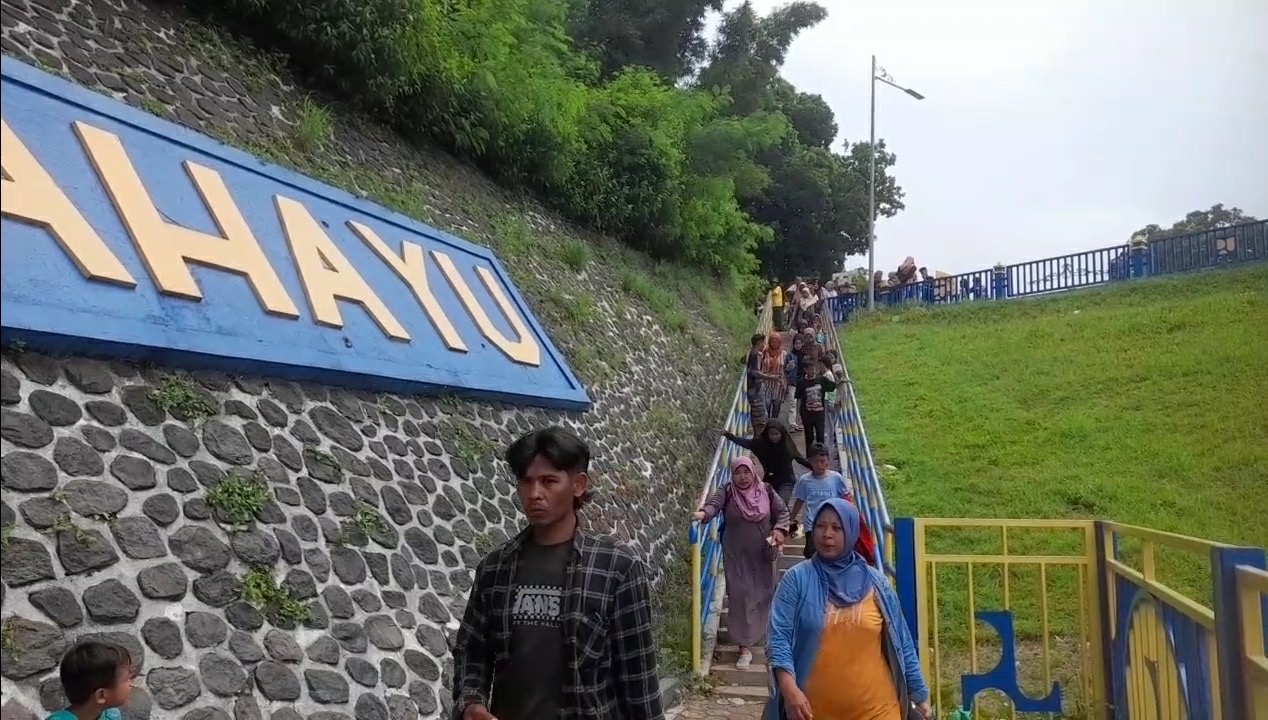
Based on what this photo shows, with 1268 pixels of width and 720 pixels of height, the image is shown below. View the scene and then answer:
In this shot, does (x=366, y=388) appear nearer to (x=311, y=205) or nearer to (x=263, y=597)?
(x=311, y=205)

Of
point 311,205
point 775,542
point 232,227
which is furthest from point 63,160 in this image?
point 775,542

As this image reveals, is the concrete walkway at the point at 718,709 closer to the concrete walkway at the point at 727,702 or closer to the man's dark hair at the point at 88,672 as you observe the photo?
the concrete walkway at the point at 727,702

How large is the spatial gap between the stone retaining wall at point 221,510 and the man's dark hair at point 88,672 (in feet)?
1.24

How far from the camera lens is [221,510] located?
4.16 metres

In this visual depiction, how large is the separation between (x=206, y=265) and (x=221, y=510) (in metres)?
1.38

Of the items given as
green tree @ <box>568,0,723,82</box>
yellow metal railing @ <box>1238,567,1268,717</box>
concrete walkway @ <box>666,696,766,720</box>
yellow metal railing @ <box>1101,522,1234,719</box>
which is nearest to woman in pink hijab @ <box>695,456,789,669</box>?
concrete walkway @ <box>666,696,766,720</box>

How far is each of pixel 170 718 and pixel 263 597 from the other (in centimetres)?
71

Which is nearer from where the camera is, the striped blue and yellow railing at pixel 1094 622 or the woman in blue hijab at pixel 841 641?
the striped blue and yellow railing at pixel 1094 622

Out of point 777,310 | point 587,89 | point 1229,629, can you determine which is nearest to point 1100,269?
point 777,310

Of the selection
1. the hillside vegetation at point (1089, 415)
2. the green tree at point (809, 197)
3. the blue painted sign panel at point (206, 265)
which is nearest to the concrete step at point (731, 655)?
the hillside vegetation at point (1089, 415)

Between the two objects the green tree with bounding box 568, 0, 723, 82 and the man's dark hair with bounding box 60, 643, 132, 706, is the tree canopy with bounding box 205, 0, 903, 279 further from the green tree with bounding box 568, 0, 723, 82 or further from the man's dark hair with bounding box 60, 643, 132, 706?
the man's dark hair with bounding box 60, 643, 132, 706

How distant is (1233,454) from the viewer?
404 inches

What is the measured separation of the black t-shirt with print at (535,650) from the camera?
2.43 m

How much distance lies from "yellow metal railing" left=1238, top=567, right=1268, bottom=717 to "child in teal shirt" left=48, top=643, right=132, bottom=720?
3492 mm
